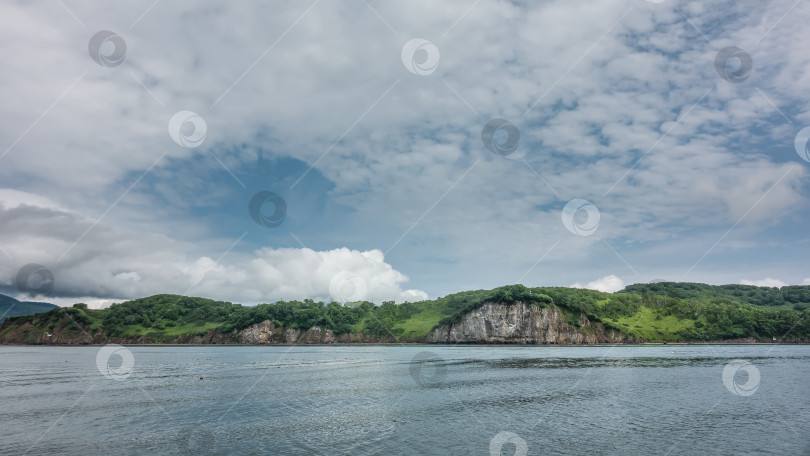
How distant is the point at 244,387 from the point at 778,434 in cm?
6426

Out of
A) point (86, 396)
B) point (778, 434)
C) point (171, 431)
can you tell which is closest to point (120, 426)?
point (171, 431)

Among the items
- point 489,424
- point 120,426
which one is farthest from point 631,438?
point 120,426

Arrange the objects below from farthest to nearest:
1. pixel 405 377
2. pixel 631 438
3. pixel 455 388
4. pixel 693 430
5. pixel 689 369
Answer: pixel 689 369 → pixel 405 377 → pixel 455 388 → pixel 693 430 → pixel 631 438

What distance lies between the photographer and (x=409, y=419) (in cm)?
3928

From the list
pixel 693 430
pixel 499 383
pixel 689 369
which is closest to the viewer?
pixel 693 430

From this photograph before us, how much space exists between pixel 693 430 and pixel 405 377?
49456 millimetres

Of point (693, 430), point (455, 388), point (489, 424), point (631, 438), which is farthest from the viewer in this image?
point (455, 388)

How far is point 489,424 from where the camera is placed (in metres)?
37.2

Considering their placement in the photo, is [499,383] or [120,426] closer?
[120,426]

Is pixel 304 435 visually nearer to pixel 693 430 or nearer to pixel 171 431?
pixel 171 431

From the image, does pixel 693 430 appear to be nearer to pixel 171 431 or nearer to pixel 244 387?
pixel 171 431

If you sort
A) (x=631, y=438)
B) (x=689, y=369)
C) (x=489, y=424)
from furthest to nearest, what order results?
(x=689, y=369) < (x=489, y=424) < (x=631, y=438)

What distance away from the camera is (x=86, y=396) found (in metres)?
51.9

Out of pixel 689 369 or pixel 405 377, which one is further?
pixel 689 369
